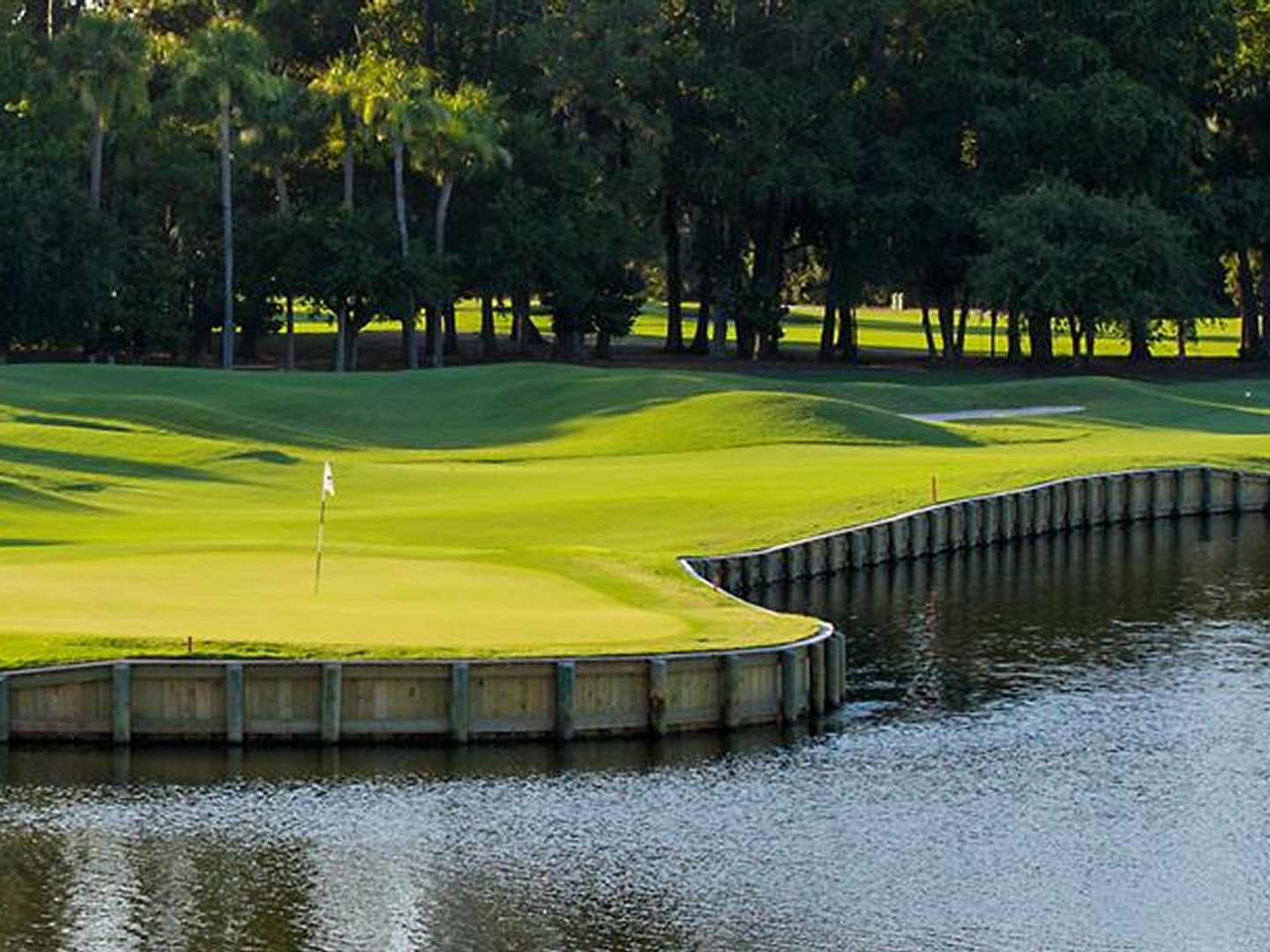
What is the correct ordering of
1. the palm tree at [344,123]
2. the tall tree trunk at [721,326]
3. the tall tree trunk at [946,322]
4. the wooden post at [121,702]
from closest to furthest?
1. the wooden post at [121,702]
2. the palm tree at [344,123]
3. the tall tree trunk at [721,326]
4. the tall tree trunk at [946,322]

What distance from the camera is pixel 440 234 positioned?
446 feet

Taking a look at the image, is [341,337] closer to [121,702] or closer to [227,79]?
[227,79]

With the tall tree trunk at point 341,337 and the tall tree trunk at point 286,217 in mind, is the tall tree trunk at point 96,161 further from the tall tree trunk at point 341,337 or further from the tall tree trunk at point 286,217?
the tall tree trunk at point 341,337

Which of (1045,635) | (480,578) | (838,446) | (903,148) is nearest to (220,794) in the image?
(480,578)

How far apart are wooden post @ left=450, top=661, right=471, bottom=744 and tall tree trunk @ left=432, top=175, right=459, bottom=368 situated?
8847 centimetres

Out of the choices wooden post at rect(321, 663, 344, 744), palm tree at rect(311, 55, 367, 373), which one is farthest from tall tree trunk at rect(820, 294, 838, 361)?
wooden post at rect(321, 663, 344, 744)

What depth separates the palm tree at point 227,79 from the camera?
127250 mm

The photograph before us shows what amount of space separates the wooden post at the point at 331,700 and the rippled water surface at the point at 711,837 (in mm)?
435

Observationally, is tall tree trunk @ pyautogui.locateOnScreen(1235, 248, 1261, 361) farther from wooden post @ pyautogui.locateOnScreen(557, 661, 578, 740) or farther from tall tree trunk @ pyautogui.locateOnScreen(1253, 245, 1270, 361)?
wooden post @ pyautogui.locateOnScreen(557, 661, 578, 740)

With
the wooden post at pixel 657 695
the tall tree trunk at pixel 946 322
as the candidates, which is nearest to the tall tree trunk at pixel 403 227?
the tall tree trunk at pixel 946 322

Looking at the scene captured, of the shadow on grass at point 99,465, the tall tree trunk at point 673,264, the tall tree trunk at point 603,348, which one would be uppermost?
the tall tree trunk at point 673,264

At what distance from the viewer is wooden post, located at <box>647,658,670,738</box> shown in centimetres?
4766

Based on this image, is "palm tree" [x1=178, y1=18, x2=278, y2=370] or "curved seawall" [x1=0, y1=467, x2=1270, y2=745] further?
"palm tree" [x1=178, y1=18, x2=278, y2=370]

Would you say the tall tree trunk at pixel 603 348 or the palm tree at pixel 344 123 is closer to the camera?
the palm tree at pixel 344 123
